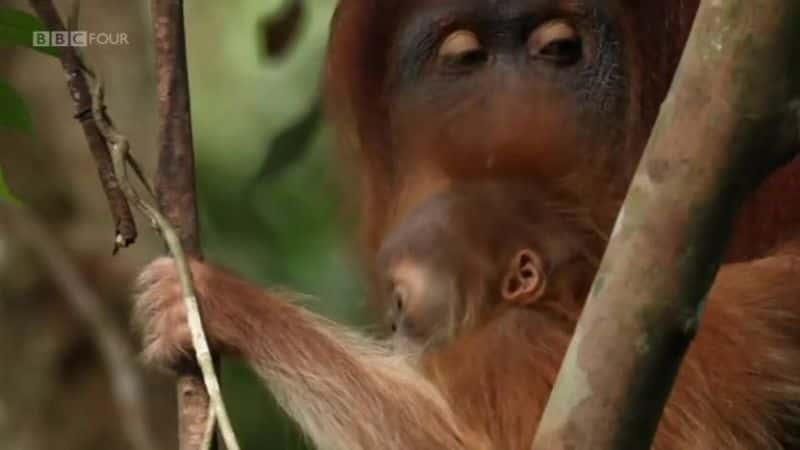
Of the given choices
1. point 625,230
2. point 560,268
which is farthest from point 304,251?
point 625,230

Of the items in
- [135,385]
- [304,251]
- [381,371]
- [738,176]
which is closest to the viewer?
[738,176]

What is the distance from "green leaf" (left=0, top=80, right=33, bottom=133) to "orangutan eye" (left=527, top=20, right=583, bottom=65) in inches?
41.4

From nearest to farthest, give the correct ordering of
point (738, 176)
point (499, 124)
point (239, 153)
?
point (738, 176) → point (499, 124) → point (239, 153)

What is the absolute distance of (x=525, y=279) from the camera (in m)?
3.07

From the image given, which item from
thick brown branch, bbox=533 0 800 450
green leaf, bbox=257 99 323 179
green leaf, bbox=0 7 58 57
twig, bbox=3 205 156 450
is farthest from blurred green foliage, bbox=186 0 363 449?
thick brown branch, bbox=533 0 800 450

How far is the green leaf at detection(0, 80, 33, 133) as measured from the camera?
243 centimetres

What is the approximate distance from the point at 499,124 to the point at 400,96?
10.2 inches

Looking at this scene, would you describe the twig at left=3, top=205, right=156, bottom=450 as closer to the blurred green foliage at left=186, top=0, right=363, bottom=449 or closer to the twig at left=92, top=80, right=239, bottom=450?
the blurred green foliage at left=186, top=0, right=363, bottom=449

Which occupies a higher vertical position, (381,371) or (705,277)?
(705,277)

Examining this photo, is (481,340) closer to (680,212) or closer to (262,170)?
(262,170)

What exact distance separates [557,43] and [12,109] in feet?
3.54

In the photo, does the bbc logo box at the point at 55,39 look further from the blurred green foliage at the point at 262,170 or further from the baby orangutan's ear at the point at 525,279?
the blurred green foliage at the point at 262,170

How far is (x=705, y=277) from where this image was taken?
181 centimetres

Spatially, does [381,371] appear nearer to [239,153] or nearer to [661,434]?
[661,434]
